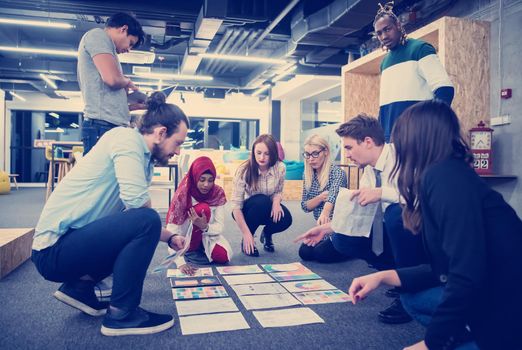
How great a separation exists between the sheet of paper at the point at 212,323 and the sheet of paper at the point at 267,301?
114 millimetres

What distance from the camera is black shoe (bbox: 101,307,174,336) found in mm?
1437

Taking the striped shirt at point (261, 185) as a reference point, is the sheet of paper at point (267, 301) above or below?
below

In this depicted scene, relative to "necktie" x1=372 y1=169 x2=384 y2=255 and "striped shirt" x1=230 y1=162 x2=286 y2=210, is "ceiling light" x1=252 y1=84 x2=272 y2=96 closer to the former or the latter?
"striped shirt" x1=230 y1=162 x2=286 y2=210

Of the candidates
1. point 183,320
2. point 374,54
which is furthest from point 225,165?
point 183,320

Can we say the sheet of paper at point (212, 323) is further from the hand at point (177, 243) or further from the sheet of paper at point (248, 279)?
the sheet of paper at point (248, 279)

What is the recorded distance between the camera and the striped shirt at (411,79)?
2.02 meters

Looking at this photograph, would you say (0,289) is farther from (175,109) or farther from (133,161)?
(175,109)

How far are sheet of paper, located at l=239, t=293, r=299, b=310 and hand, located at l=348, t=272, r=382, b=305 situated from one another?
82 cm

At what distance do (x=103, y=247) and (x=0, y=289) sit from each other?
945mm

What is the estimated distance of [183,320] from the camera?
157 centimetres

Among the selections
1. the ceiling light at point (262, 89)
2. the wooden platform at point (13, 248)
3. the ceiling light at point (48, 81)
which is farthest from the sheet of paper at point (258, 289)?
the ceiling light at point (262, 89)

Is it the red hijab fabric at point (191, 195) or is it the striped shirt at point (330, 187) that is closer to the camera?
the red hijab fabric at point (191, 195)

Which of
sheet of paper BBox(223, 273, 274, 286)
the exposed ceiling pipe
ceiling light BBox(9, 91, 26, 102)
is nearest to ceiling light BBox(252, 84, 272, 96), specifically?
the exposed ceiling pipe

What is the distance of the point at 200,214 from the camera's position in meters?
2.50
